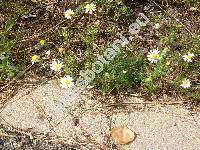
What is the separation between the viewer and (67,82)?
281cm

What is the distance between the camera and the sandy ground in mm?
2549

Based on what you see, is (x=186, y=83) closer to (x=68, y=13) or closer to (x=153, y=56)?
(x=153, y=56)

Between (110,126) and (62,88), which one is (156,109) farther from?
(62,88)

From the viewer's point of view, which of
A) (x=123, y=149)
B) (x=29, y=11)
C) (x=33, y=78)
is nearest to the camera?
(x=123, y=149)

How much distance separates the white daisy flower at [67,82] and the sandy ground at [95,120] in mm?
47

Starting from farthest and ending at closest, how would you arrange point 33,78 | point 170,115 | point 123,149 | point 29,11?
point 29,11 → point 33,78 → point 170,115 → point 123,149

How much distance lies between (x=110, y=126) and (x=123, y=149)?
0.19 metres

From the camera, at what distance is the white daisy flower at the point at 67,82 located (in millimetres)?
2807

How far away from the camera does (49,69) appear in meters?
2.95

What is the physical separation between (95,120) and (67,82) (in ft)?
1.10

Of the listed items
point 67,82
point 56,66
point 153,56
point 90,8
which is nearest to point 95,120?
point 67,82

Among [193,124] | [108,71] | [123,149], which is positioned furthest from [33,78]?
[193,124]

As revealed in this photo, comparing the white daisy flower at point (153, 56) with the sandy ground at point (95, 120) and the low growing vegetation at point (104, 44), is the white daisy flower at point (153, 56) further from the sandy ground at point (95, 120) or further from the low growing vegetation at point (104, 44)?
the sandy ground at point (95, 120)

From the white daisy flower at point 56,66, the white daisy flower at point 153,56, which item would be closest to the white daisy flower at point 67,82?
the white daisy flower at point 56,66
